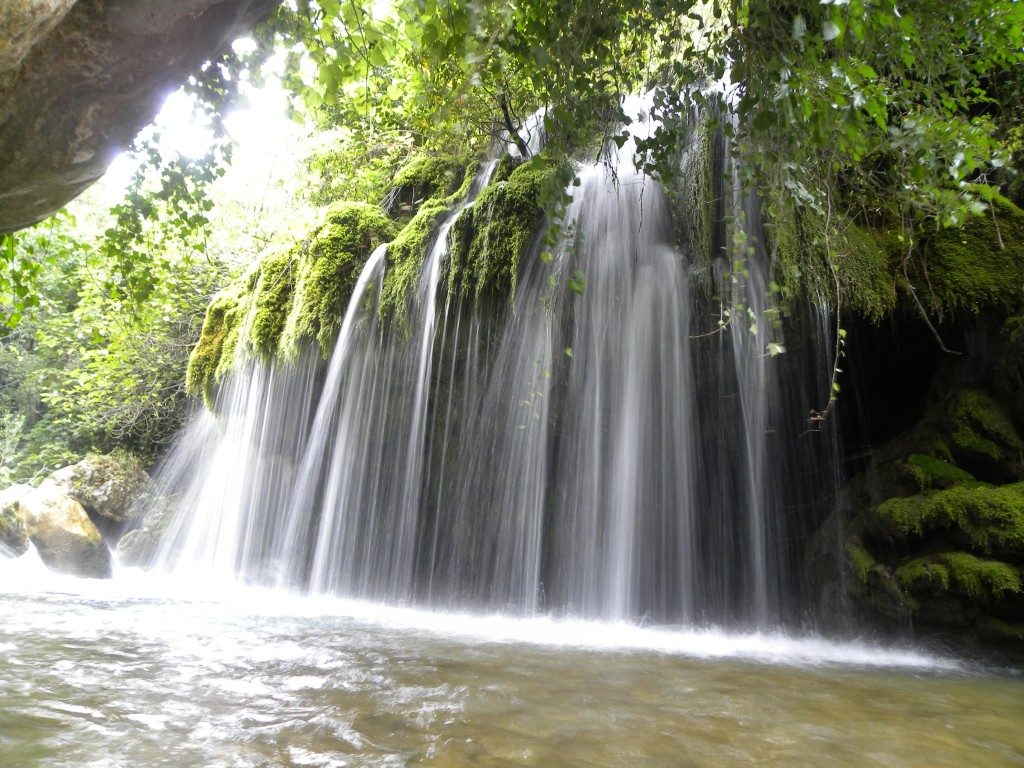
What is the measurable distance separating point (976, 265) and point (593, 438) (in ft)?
11.0

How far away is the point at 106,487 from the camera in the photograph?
11.7 metres

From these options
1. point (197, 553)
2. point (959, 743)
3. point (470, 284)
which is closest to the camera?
point (959, 743)

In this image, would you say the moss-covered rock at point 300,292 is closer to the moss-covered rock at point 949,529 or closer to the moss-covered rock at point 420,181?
the moss-covered rock at point 420,181

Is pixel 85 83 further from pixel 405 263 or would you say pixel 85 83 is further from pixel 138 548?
pixel 138 548

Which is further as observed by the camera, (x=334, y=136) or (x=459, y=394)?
(x=334, y=136)

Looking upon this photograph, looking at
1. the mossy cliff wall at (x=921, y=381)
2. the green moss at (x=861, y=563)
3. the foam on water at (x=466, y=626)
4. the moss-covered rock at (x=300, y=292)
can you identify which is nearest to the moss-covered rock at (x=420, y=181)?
the moss-covered rock at (x=300, y=292)

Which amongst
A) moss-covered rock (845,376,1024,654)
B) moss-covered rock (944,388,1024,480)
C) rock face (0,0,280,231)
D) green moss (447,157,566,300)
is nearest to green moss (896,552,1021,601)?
moss-covered rock (845,376,1024,654)

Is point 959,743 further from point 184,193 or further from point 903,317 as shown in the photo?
point 184,193

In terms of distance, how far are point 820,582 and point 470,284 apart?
13.6 ft

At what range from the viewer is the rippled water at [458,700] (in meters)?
2.18

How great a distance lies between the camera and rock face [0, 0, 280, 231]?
231cm

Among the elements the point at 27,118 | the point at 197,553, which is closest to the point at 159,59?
the point at 27,118

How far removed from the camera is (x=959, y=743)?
2.52 metres

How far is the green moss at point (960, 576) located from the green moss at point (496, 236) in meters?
3.89
